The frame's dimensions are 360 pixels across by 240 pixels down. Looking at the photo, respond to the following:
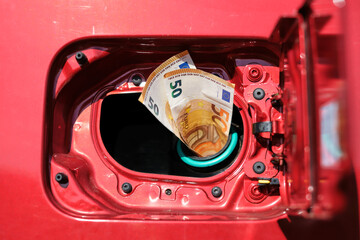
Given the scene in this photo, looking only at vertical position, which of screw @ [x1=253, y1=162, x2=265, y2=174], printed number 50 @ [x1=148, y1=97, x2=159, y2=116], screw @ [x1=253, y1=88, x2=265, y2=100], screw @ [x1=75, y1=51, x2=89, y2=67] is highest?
screw @ [x1=75, y1=51, x2=89, y2=67]

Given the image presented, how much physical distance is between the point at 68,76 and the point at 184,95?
0.32m

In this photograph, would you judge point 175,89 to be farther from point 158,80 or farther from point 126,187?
point 126,187

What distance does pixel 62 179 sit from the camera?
0.87 metres

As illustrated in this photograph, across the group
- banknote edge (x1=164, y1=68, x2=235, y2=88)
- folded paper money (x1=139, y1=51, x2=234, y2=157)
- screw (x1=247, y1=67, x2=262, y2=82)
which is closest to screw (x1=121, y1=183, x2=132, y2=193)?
folded paper money (x1=139, y1=51, x2=234, y2=157)

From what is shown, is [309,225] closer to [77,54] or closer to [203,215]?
[203,215]

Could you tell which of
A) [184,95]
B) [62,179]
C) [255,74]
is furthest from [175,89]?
[62,179]

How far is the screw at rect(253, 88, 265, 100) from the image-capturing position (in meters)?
0.90

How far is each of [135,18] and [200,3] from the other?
168 millimetres

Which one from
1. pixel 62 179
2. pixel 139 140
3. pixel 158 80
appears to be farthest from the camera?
pixel 139 140

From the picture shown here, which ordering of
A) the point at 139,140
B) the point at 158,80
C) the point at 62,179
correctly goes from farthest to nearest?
the point at 139,140 → the point at 158,80 → the point at 62,179

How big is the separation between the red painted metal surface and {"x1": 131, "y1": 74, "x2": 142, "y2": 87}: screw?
165mm

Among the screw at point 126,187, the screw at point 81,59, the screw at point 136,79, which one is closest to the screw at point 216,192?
the screw at point 126,187

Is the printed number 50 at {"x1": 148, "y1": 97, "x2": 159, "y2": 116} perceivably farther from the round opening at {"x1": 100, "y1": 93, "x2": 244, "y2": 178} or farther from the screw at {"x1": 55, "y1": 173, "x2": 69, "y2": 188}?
the screw at {"x1": 55, "y1": 173, "x2": 69, "y2": 188}

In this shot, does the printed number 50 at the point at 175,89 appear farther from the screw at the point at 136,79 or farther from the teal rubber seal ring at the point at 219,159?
the teal rubber seal ring at the point at 219,159
